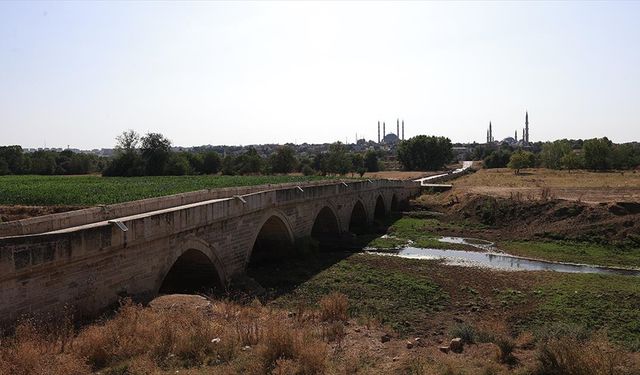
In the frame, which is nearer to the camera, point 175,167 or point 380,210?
point 380,210

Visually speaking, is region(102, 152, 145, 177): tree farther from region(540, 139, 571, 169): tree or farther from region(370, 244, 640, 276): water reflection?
region(540, 139, 571, 169): tree

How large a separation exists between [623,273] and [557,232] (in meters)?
8.55

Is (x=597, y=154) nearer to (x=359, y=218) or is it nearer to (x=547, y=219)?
(x=547, y=219)

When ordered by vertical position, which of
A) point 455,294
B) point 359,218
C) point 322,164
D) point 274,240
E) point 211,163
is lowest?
→ point 455,294

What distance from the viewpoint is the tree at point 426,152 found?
89.5m

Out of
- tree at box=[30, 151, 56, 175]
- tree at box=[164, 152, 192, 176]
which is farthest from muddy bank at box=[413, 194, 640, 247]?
tree at box=[30, 151, 56, 175]

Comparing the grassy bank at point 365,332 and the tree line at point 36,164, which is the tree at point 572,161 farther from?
the tree line at point 36,164

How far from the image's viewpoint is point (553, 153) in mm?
77125

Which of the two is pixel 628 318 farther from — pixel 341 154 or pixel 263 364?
pixel 341 154

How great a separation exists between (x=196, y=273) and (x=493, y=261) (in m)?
13.7

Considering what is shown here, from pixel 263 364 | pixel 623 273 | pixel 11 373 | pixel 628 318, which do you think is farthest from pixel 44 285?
pixel 623 273

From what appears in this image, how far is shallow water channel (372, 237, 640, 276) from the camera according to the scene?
20844mm

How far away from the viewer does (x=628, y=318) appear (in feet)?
44.8

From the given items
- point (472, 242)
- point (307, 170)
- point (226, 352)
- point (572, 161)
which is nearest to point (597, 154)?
point (572, 161)
